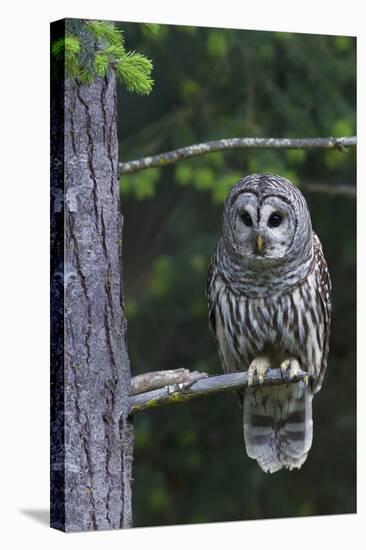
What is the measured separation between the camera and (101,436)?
5137mm

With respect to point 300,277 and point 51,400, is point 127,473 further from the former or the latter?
point 300,277

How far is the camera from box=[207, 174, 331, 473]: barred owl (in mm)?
5500

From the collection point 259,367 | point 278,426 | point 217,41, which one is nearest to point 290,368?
point 259,367

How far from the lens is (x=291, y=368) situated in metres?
5.60

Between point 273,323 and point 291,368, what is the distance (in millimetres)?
229

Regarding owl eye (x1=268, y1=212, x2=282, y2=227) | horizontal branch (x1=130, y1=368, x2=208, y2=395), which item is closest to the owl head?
owl eye (x1=268, y1=212, x2=282, y2=227)

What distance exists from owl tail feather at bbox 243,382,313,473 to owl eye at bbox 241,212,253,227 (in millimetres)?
956

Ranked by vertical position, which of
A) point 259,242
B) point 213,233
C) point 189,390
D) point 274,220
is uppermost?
point 213,233

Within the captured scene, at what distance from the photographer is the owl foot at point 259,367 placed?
18.2 feet

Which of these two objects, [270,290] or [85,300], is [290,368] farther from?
[85,300]

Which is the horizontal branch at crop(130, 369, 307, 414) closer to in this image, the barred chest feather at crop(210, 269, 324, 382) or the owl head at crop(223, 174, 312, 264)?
the barred chest feather at crop(210, 269, 324, 382)

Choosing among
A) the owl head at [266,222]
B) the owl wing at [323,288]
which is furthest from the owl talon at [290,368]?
the owl head at [266,222]

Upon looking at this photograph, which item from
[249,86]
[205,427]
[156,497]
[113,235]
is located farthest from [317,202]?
[113,235]

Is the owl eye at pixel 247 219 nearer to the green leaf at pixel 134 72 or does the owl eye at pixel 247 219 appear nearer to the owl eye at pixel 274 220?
the owl eye at pixel 274 220
